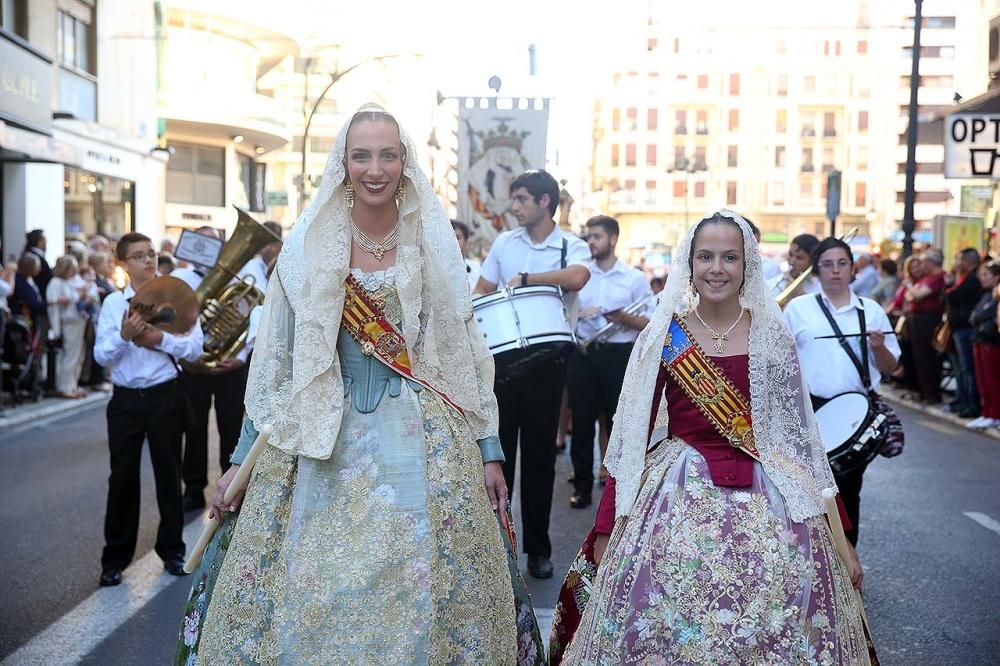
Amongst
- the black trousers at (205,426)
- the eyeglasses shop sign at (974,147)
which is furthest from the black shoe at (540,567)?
the eyeglasses shop sign at (974,147)

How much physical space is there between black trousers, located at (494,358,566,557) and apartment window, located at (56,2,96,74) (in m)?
19.6

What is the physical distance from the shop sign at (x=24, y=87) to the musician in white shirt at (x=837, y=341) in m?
13.9

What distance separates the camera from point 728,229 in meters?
4.30

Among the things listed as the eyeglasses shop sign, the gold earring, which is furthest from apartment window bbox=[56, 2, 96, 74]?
the gold earring

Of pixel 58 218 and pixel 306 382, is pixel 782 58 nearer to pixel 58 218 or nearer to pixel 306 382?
pixel 58 218

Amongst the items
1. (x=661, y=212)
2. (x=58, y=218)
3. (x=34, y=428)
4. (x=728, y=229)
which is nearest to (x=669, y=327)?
(x=728, y=229)

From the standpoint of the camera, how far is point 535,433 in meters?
6.65

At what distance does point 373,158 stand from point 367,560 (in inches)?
50.3

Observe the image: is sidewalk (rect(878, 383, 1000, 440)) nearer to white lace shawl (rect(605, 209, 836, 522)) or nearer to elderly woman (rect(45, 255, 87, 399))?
white lace shawl (rect(605, 209, 836, 522))

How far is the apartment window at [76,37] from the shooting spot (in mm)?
23859

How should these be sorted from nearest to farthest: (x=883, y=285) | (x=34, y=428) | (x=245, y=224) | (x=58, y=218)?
(x=245, y=224) < (x=34, y=428) < (x=883, y=285) < (x=58, y=218)

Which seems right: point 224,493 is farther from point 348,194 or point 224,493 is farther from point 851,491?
point 851,491

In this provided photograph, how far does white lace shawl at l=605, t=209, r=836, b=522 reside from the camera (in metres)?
4.11

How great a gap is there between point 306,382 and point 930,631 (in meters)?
3.49
